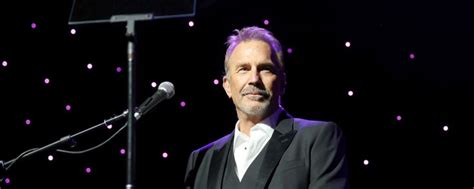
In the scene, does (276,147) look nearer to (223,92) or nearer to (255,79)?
(255,79)

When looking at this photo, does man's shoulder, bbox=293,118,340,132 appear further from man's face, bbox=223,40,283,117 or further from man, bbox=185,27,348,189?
man's face, bbox=223,40,283,117

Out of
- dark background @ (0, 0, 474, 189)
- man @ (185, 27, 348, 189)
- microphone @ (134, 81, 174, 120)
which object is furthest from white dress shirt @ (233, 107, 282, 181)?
dark background @ (0, 0, 474, 189)

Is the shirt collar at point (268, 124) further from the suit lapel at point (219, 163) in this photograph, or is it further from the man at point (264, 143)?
the suit lapel at point (219, 163)

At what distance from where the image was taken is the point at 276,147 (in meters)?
2.45

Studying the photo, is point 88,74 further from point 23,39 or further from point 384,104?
point 384,104

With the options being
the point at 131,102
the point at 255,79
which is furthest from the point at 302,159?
the point at 131,102

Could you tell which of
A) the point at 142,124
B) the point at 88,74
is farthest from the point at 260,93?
the point at 88,74

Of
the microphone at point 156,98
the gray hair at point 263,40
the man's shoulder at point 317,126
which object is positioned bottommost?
Answer: the man's shoulder at point 317,126

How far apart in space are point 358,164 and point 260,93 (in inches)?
32.7

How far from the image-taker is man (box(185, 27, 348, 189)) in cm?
233

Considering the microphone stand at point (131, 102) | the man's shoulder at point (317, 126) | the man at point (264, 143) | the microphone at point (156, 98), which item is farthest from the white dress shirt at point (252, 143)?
the microphone stand at point (131, 102)

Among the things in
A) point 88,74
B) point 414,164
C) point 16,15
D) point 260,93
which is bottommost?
point 414,164

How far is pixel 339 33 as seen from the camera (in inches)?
127

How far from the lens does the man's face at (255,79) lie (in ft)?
8.39
